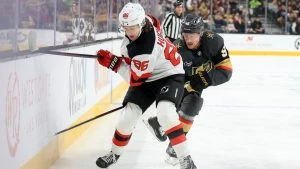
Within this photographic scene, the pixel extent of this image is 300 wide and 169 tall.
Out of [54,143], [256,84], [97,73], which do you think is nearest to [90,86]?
[97,73]

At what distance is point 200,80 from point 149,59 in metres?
0.52

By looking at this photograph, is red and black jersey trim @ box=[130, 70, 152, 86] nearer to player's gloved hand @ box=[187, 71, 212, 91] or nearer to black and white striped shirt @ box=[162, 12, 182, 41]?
player's gloved hand @ box=[187, 71, 212, 91]

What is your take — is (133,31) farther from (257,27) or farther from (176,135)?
(257,27)

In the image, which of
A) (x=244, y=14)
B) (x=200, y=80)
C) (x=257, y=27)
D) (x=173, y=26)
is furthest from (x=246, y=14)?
(x=200, y=80)

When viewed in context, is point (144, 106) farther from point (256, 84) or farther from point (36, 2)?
point (256, 84)

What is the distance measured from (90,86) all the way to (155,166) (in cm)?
150

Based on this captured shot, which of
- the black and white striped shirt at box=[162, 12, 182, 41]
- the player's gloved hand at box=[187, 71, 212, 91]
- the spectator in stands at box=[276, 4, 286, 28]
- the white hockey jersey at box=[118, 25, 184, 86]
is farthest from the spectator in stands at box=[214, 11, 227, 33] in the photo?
the white hockey jersey at box=[118, 25, 184, 86]

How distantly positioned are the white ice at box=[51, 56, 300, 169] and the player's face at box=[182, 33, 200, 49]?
0.76 m

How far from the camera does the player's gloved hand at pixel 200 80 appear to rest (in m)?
3.49

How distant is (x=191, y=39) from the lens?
3.41m

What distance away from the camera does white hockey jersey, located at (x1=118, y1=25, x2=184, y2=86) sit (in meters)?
3.11

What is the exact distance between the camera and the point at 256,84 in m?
8.77

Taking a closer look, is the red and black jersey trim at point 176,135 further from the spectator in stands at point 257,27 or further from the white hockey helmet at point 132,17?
the spectator in stands at point 257,27

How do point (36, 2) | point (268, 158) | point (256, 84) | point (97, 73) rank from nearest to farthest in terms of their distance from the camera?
point (36, 2) → point (268, 158) → point (97, 73) → point (256, 84)
